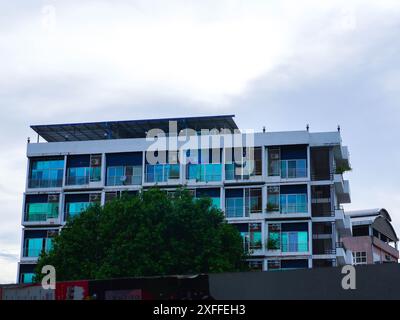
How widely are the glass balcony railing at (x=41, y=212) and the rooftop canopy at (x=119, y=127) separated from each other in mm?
5923

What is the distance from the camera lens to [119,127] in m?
53.3

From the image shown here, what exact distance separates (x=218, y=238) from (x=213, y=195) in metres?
10.7

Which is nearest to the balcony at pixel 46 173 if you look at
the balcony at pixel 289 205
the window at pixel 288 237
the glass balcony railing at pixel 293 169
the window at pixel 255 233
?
the window at pixel 255 233

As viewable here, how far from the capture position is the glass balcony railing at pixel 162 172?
4994cm

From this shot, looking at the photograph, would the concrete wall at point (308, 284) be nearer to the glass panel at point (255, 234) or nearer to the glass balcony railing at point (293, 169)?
the glass panel at point (255, 234)

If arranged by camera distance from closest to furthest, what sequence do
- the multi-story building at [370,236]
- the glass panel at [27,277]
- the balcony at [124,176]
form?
the glass panel at [27,277], the balcony at [124,176], the multi-story building at [370,236]

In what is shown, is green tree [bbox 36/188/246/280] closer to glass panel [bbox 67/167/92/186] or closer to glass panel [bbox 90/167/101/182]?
glass panel [bbox 90/167/101/182]

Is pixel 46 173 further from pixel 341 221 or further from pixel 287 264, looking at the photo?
pixel 341 221

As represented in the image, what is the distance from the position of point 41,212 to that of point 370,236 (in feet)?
133

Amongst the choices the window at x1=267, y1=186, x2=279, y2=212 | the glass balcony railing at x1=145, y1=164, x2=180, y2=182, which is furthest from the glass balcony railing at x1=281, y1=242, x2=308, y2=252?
the glass balcony railing at x1=145, y1=164, x2=180, y2=182

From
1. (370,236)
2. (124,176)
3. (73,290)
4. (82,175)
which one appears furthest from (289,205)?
(370,236)
